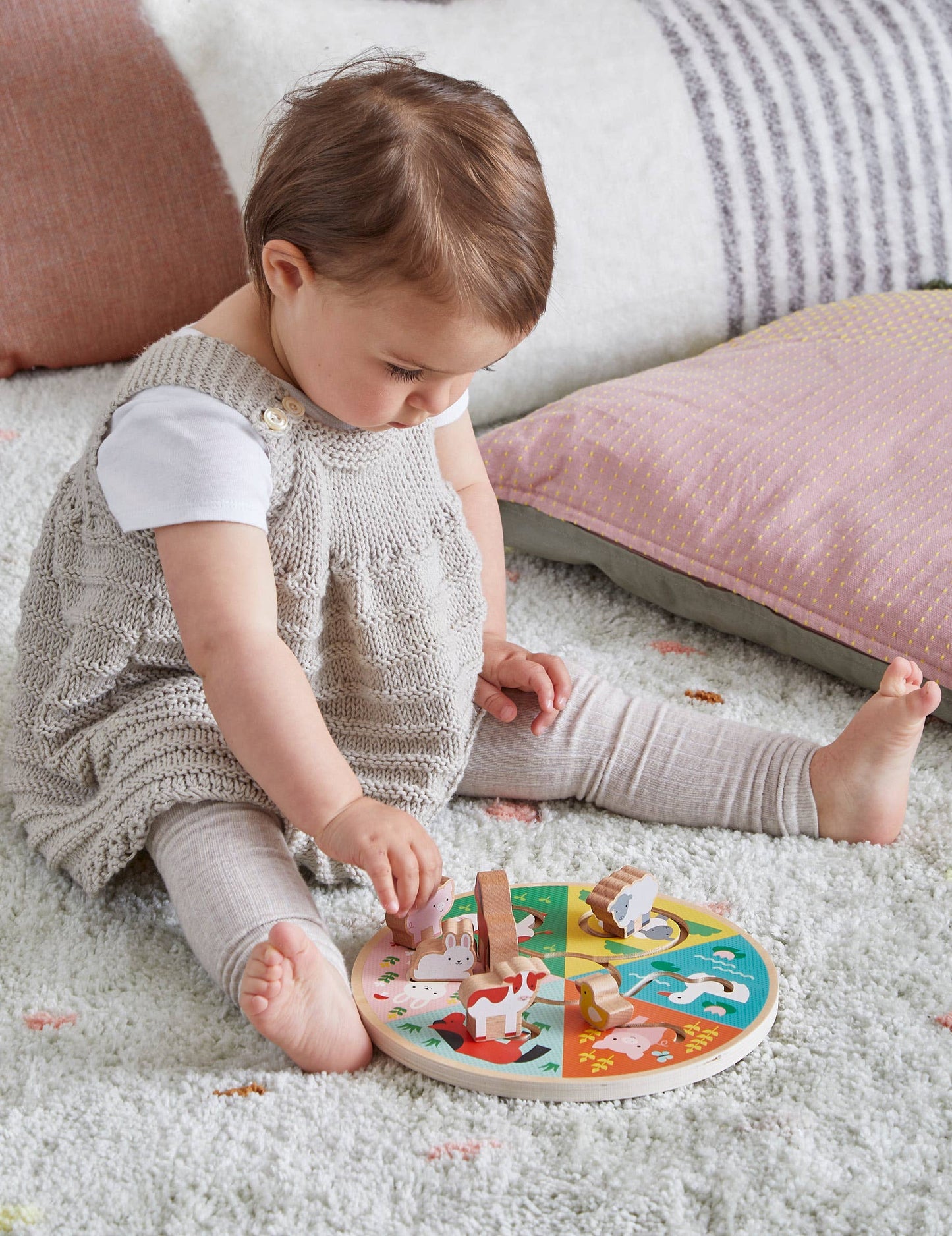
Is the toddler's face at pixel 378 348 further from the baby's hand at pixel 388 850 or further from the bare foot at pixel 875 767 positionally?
the bare foot at pixel 875 767

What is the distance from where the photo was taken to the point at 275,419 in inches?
31.2

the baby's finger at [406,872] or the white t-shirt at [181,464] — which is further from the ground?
the white t-shirt at [181,464]

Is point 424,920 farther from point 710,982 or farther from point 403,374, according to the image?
point 403,374

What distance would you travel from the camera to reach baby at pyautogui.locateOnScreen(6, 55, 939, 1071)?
27.8 inches

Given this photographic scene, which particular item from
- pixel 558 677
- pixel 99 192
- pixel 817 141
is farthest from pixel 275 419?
pixel 817 141

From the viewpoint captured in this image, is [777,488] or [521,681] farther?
[777,488]

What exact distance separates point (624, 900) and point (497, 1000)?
0.11 metres

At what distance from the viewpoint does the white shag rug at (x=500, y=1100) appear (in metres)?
0.59

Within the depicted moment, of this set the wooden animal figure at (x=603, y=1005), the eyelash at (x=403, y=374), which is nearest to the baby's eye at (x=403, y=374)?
the eyelash at (x=403, y=374)

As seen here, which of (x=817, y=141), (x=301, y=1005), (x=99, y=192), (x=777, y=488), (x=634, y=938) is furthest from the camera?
(x=817, y=141)

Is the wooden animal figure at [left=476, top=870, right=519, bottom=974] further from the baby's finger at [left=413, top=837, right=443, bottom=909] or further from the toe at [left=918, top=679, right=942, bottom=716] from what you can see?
the toe at [left=918, top=679, right=942, bottom=716]

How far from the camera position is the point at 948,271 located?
1.53 metres

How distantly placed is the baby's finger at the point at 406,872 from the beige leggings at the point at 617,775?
0.10 m

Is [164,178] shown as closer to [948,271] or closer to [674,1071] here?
[948,271]
